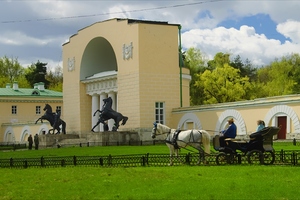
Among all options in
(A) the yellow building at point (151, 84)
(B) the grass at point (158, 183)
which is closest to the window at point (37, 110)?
(A) the yellow building at point (151, 84)

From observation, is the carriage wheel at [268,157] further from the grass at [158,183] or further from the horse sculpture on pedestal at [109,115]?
the horse sculpture on pedestal at [109,115]

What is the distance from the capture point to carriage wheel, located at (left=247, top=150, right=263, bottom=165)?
17.5 m

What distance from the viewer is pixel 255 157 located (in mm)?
17797

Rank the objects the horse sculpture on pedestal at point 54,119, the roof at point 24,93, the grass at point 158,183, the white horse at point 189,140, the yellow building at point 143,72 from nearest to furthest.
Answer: the grass at point 158,183 < the white horse at point 189,140 < the yellow building at point 143,72 < the horse sculpture on pedestal at point 54,119 < the roof at point 24,93

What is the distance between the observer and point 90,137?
41.3 meters

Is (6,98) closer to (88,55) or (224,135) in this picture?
(88,55)

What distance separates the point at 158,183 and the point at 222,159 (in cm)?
525

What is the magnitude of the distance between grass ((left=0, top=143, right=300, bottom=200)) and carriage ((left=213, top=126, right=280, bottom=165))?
0.87 meters

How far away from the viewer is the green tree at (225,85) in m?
57.1

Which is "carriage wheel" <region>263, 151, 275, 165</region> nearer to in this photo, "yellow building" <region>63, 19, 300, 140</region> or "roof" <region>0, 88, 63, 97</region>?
"yellow building" <region>63, 19, 300, 140</region>

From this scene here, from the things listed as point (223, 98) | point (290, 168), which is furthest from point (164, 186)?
point (223, 98)

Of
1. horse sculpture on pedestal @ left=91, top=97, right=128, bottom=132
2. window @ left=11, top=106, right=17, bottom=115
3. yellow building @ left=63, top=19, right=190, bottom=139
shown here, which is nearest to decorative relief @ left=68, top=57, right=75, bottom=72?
yellow building @ left=63, top=19, right=190, bottom=139

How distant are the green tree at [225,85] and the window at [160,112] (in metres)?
15.7

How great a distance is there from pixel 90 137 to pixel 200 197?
100 ft
